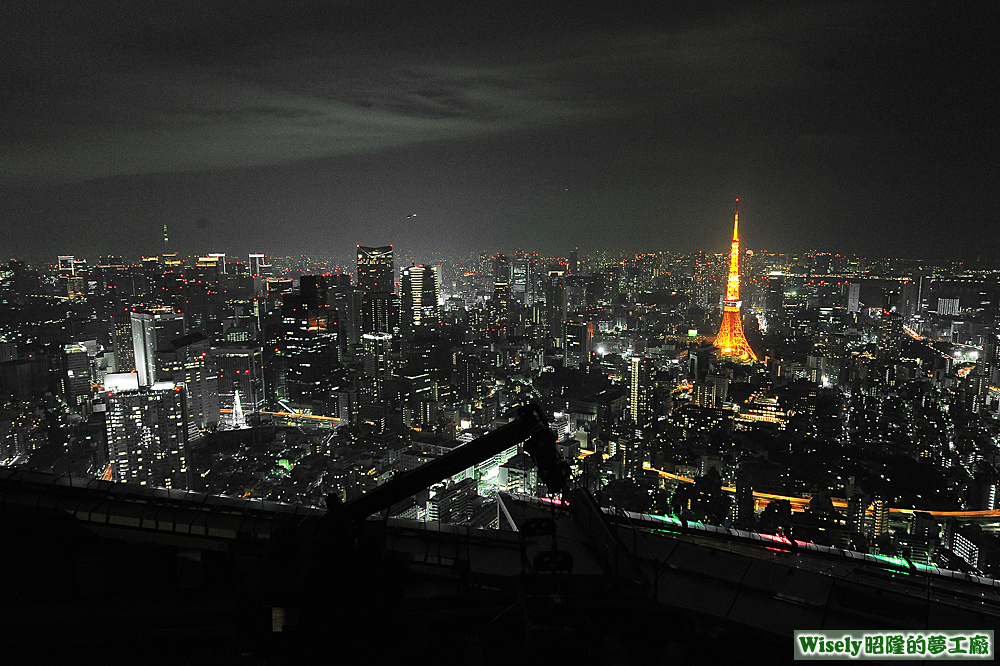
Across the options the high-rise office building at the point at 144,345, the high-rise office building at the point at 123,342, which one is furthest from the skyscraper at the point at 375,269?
the high-rise office building at the point at 123,342

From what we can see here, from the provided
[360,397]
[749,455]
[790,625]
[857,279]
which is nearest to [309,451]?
[360,397]

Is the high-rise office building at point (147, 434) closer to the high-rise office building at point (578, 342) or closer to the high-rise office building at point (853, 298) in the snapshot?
the high-rise office building at point (578, 342)

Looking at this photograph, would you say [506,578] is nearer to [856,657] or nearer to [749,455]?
[856,657]

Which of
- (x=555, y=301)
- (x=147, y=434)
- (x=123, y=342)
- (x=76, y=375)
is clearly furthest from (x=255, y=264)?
(x=555, y=301)

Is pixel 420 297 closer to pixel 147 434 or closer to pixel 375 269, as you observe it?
pixel 375 269

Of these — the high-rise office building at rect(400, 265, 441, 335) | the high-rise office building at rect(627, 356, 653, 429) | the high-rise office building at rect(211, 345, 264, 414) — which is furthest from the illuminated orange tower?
the high-rise office building at rect(211, 345, 264, 414)

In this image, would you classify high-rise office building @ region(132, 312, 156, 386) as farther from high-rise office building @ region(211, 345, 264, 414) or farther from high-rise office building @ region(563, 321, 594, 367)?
high-rise office building @ region(563, 321, 594, 367)
